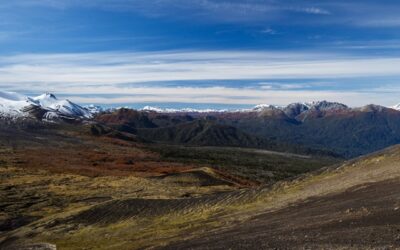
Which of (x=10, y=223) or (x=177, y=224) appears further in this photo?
(x=10, y=223)

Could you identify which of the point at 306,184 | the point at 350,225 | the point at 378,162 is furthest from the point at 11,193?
the point at 350,225

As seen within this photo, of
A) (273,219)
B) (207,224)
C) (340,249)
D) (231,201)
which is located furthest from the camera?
(231,201)

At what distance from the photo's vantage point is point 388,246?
2200 centimetres

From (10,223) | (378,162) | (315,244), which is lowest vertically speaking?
(10,223)

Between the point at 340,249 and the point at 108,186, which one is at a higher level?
the point at 340,249

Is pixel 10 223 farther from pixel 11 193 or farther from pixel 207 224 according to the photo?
pixel 207 224

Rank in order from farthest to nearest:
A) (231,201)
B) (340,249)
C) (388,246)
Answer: (231,201) < (340,249) < (388,246)

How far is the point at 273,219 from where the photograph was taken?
36250mm

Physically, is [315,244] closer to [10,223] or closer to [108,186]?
[10,223]

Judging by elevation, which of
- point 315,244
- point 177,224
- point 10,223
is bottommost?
point 10,223

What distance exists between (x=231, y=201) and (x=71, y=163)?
9220 cm

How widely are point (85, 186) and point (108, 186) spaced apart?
13.7ft

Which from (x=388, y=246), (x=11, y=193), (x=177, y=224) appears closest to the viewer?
(x=388, y=246)

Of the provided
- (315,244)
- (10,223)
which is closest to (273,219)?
(315,244)
